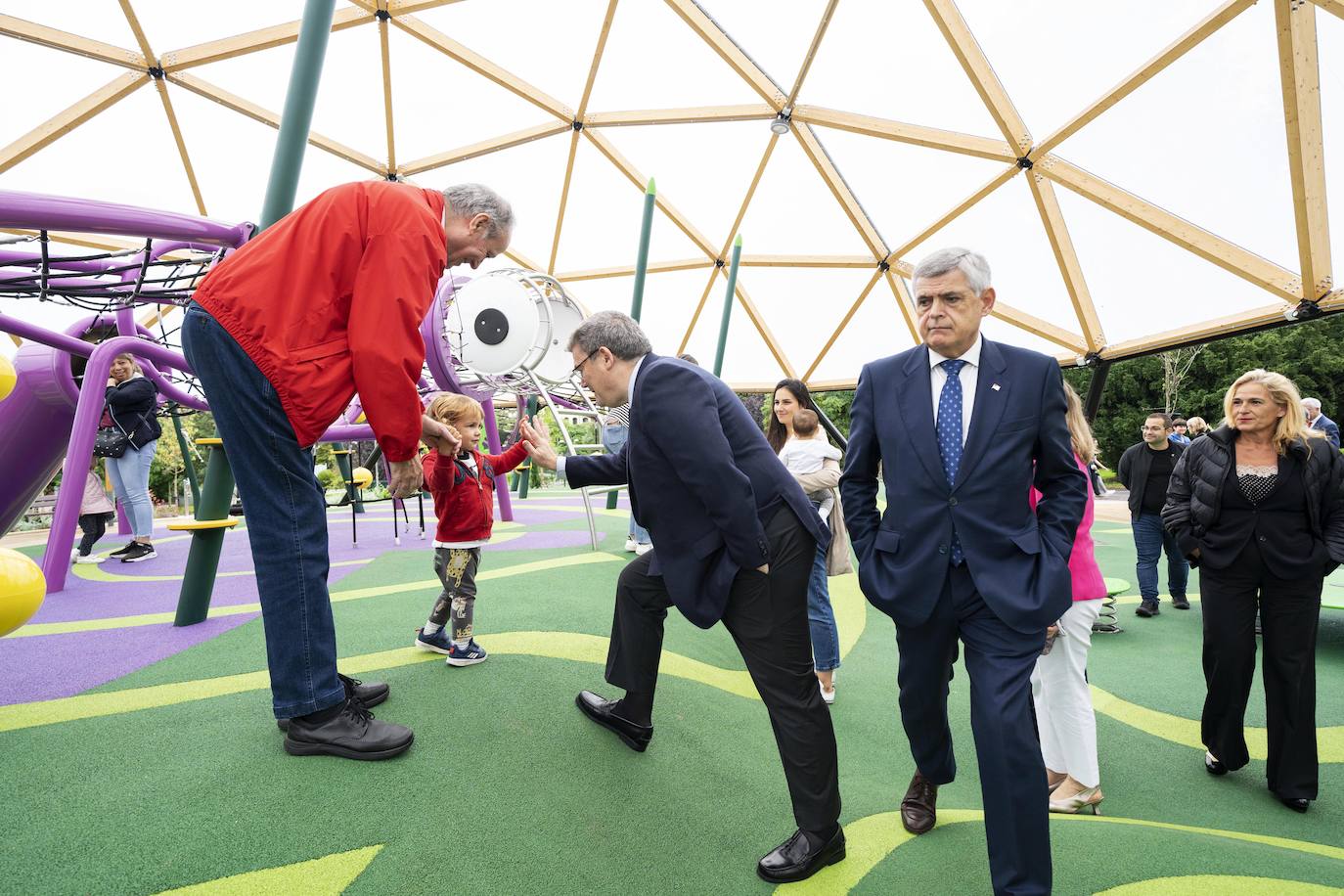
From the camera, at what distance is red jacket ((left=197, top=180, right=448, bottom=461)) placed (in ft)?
6.98

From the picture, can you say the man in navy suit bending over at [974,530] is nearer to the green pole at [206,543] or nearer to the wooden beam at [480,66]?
the green pole at [206,543]

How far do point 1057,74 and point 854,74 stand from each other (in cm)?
261

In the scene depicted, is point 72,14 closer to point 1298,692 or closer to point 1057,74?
point 1057,74

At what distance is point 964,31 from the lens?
7.88m

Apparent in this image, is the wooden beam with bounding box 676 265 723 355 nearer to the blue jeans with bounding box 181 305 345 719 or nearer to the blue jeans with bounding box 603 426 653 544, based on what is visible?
the blue jeans with bounding box 603 426 653 544

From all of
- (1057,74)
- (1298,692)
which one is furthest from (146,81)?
(1298,692)

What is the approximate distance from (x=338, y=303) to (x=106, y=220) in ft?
6.12

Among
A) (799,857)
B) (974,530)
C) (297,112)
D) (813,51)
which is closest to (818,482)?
(974,530)

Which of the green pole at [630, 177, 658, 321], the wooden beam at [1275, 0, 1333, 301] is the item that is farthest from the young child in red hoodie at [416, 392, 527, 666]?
the wooden beam at [1275, 0, 1333, 301]

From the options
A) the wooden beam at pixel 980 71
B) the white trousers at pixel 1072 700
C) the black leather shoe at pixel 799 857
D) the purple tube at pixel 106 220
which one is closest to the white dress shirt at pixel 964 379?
the white trousers at pixel 1072 700

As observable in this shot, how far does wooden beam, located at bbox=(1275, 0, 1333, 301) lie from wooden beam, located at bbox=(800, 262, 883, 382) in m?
6.01

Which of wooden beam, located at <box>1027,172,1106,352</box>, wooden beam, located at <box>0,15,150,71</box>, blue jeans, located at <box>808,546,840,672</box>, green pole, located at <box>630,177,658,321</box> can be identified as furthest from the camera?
wooden beam, located at <box>1027,172,1106,352</box>

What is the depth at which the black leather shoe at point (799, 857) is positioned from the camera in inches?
80.6

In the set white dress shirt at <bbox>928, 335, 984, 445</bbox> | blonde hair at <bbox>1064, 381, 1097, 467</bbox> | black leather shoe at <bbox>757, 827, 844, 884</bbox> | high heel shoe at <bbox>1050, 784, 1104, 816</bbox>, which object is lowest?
high heel shoe at <bbox>1050, 784, 1104, 816</bbox>
